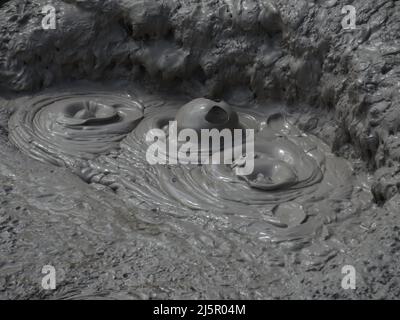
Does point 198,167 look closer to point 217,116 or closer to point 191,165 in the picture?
point 191,165

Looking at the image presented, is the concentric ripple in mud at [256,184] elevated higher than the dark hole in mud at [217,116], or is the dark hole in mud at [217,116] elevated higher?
the dark hole in mud at [217,116]

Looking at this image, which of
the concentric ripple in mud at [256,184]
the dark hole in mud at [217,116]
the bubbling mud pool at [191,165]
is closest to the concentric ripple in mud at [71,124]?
the bubbling mud pool at [191,165]

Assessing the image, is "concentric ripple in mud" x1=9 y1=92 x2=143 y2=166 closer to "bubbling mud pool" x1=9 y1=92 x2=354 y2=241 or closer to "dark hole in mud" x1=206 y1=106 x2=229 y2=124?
"bubbling mud pool" x1=9 y1=92 x2=354 y2=241

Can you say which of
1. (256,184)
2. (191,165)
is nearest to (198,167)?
(191,165)

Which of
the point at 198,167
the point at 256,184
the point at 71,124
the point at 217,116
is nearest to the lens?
the point at 256,184

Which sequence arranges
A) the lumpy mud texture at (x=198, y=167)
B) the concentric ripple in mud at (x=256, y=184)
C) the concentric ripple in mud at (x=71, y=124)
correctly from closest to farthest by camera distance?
the lumpy mud texture at (x=198, y=167)
the concentric ripple in mud at (x=256, y=184)
the concentric ripple in mud at (x=71, y=124)

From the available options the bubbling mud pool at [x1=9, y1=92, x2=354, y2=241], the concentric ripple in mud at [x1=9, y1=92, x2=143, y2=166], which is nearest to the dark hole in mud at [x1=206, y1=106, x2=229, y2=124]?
the bubbling mud pool at [x1=9, y1=92, x2=354, y2=241]

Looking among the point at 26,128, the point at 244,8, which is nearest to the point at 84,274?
the point at 26,128

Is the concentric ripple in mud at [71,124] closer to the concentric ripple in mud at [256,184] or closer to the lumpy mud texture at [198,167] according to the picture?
the lumpy mud texture at [198,167]
